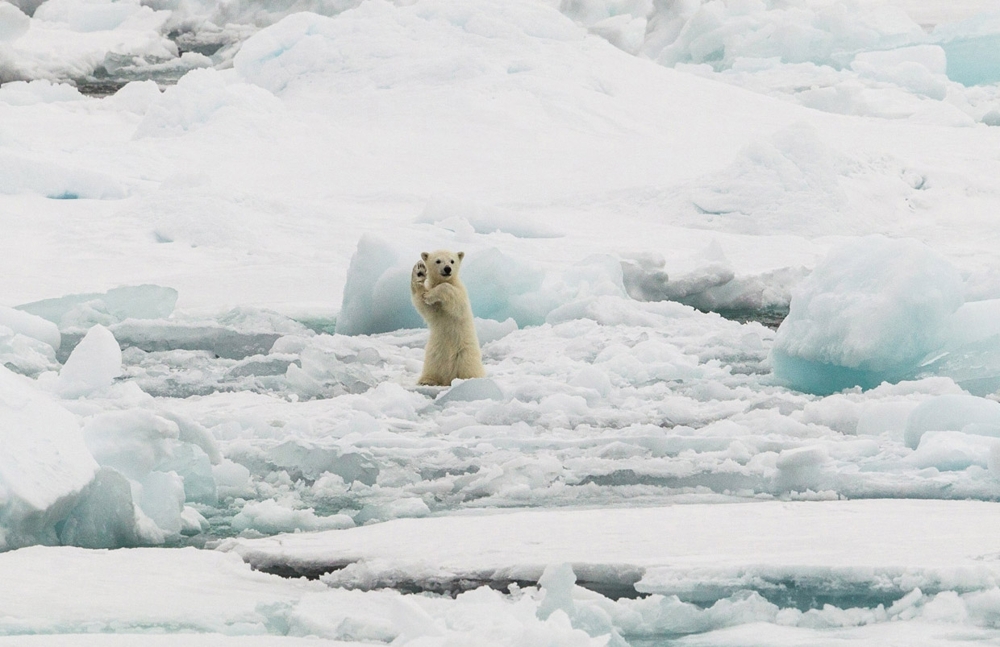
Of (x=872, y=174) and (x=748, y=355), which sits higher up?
(x=872, y=174)

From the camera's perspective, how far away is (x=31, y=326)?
287 inches

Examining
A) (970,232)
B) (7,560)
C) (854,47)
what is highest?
(854,47)

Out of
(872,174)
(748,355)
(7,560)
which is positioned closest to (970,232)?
(872,174)

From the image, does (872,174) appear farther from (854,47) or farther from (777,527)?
(854,47)

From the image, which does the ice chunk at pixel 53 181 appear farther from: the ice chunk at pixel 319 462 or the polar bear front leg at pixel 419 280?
the ice chunk at pixel 319 462

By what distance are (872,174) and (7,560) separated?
1120 centimetres

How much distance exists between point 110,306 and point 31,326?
0.91 metres

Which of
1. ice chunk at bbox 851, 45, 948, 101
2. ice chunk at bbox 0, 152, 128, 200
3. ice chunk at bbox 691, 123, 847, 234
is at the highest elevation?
ice chunk at bbox 851, 45, 948, 101

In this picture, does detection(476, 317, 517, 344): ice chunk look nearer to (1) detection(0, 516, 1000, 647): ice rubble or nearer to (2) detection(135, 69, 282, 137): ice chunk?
(1) detection(0, 516, 1000, 647): ice rubble

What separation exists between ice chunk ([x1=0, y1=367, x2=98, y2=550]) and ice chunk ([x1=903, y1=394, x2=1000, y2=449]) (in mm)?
3160

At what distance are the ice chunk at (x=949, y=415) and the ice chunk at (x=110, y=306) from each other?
4.93 m

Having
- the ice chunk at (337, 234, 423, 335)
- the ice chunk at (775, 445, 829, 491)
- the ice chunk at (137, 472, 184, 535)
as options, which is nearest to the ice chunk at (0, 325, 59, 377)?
the ice chunk at (337, 234, 423, 335)

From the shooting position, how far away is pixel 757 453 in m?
5.12

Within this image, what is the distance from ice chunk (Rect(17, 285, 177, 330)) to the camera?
26.1ft
